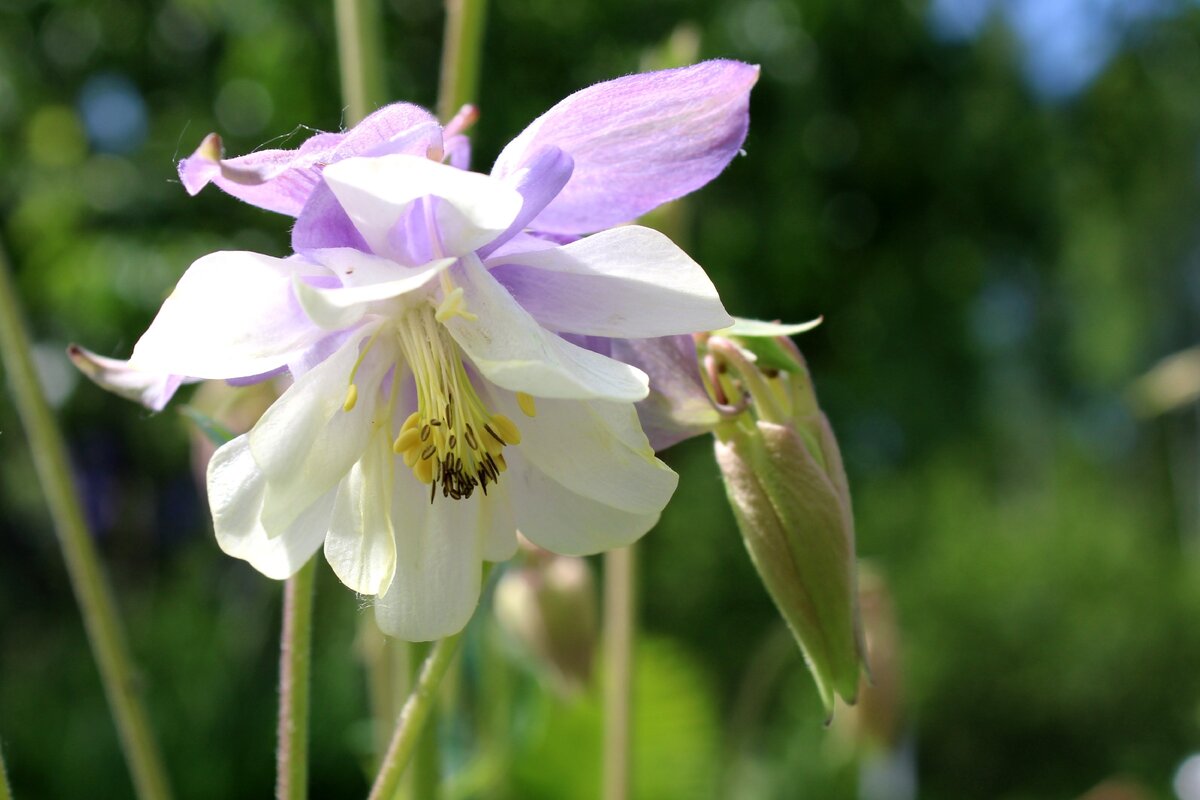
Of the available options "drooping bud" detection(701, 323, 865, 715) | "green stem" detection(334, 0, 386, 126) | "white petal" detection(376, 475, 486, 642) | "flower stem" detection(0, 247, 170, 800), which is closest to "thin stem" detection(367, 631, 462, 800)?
"white petal" detection(376, 475, 486, 642)

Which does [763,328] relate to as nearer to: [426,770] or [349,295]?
[349,295]

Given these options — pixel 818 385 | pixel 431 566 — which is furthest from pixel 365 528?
pixel 818 385

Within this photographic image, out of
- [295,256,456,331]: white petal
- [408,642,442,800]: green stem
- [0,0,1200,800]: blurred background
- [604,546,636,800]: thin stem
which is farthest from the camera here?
[0,0,1200,800]: blurred background

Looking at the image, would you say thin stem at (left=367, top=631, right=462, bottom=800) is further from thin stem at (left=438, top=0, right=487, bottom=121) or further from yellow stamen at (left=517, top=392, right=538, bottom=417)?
thin stem at (left=438, top=0, right=487, bottom=121)

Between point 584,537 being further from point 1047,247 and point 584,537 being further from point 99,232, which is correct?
point 1047,247

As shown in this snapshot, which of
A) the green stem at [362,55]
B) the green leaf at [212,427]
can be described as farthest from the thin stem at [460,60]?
the green leaf at [212,427]

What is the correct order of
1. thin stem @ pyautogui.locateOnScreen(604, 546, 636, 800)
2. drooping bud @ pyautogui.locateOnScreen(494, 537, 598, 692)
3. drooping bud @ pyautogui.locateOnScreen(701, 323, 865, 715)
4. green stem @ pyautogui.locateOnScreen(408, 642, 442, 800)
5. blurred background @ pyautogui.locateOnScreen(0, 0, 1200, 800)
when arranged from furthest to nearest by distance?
blurred background @ pyautogui.locateOnScreen(0, 0, 1200, 800) < drooping bud @ pyautogui.locateOnScreen(494, 537, 598, 692) < thin stem @ pyautogui.locateOnScreen(604, 546, 636, 800) < green stem @ pyautogui.locateOnScreen(408, 642, 442, 800) < drooping bud @ pyautogui.locateOnScreen(701, 323, 865, 715)

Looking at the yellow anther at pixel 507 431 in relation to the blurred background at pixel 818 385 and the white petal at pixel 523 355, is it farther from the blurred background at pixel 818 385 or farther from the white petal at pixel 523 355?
the blurred background at pixel 818 385
